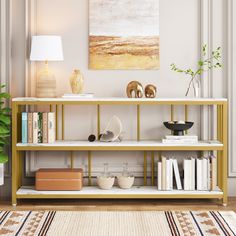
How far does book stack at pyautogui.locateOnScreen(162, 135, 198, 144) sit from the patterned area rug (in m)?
0.58

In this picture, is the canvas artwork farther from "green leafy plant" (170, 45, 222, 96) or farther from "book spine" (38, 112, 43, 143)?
"book spine" (38, 112, 43, 143)

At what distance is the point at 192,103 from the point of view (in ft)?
14.4

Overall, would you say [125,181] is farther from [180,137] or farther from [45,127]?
[45,127]

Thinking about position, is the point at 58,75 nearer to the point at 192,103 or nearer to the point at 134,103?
the point at 134,103

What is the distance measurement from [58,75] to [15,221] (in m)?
1.39

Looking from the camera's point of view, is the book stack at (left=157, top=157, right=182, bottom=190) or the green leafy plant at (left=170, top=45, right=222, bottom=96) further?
the green leafy plant at (left=170, top=45, right=222, bottom=96)

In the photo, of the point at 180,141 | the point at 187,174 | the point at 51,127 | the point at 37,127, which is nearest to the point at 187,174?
the point at 187,174

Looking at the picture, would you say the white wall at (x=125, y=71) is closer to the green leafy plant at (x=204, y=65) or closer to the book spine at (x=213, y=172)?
the green leafy plant at (x=204, y=65)

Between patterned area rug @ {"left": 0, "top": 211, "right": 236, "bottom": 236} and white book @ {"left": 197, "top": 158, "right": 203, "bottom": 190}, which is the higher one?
white book @ {"left": 197, "top": 158, "right": 203, "bottom": 190}

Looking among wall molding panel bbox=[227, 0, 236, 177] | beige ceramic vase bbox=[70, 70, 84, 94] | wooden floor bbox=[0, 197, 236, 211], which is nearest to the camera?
wooden floor bbox=[0, 197, 236, 211]

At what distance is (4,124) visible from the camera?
4422 mm

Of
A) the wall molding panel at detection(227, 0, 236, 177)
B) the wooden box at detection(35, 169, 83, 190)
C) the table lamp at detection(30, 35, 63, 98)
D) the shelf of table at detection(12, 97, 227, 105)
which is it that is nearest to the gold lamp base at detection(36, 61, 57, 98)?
the table lamp at detection(30, 35, 63, 98)

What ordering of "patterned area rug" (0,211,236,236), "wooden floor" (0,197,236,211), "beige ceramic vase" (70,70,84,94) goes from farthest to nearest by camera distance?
"beige ceramic vase" (70,70,84,94), "wooden floor" (0,197,236,211), "patterned area rug" (0,211,236,236)

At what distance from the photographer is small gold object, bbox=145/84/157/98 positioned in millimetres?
4473
